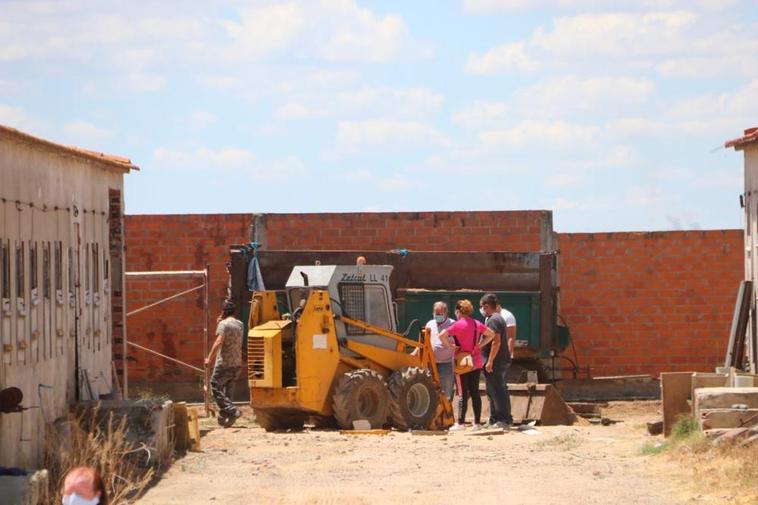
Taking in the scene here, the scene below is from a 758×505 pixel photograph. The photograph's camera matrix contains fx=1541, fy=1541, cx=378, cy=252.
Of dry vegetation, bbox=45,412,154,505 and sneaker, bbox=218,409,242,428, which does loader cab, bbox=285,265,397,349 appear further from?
dry vegetation, bbox=45,412,154,505

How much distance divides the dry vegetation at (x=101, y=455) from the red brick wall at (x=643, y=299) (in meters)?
13.7

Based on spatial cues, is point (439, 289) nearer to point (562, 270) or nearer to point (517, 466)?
point (562, 270)

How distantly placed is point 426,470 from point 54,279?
4.29 m

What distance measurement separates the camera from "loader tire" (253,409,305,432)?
20016 millimetres

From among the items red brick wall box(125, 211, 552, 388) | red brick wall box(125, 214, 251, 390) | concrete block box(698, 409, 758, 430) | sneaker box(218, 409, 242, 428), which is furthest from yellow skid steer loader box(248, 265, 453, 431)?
red brick wall box(125, 214, 251, 390)

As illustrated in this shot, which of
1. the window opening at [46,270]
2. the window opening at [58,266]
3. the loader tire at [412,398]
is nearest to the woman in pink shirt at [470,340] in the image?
the loader tire at [412,398]

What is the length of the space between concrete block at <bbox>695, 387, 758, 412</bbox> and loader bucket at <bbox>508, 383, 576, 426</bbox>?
4984 millimetres

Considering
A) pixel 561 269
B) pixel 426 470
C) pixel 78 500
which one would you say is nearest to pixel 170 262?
pixel 561 269

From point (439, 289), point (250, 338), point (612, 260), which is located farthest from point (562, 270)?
point (250, 338)

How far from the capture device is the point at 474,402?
20.2 meters

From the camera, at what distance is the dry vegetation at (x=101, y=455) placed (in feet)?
46.0

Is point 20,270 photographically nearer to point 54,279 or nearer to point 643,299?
point 54,279

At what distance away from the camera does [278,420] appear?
2017 centimetres

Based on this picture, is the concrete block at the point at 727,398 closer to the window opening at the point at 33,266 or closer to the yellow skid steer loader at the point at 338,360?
the yellow skid steer loader at the point at 338,360
